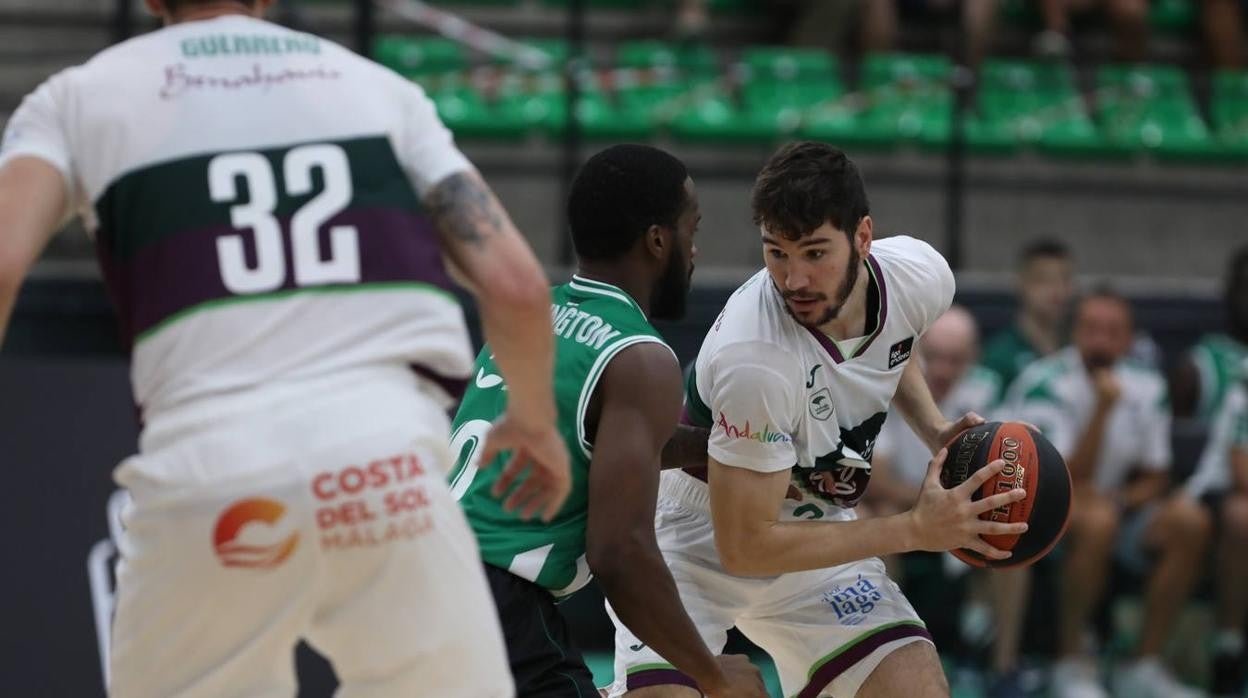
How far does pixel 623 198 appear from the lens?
13.0 feet

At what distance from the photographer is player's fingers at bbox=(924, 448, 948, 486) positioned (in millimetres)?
4031

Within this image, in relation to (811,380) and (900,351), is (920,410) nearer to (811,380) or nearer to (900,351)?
(900,351)

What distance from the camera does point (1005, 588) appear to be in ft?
27.0

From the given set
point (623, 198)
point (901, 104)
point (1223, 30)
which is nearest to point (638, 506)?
point (623, 198)

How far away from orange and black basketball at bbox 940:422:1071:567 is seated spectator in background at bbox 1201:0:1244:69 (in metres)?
9.14

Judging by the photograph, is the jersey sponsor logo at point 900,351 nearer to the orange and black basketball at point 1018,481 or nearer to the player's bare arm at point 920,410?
the player's bare arm at point 920,410

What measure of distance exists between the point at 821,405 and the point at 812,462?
156 millimetres

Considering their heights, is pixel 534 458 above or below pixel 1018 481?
above

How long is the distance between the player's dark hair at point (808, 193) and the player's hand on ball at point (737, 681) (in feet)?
3.28

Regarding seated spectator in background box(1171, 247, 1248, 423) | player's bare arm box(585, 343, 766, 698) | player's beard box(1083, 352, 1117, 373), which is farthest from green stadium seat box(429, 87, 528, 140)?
player's bare arm box(585, 343, 766, 698)

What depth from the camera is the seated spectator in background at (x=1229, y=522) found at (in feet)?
27.9

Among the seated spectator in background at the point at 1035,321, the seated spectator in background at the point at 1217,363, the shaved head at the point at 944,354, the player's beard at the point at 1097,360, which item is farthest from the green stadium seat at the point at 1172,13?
the shaved head at the point at 944,354

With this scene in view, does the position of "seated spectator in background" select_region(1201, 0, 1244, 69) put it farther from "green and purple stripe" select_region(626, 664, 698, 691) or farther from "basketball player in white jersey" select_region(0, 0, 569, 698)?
"basketball player in white jersey" select_region(0, 0, 569, 698)

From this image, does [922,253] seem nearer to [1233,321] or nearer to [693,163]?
[1233,321]
